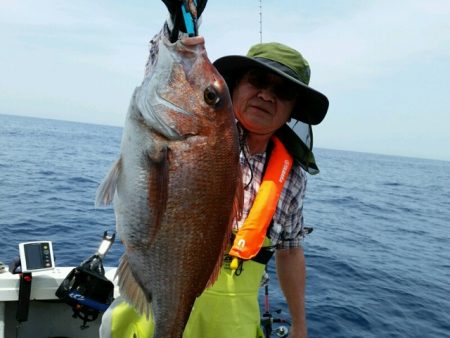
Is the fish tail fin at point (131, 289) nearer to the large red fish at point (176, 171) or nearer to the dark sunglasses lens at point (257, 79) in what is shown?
the large red fish at point (176, 171)

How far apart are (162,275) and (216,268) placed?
0.27m

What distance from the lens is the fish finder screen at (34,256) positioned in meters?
4.41

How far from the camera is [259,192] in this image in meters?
3.09

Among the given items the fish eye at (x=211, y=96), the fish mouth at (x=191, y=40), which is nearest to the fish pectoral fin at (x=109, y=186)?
the fish eye at (x=211, y=96)

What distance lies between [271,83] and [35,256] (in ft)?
10.1

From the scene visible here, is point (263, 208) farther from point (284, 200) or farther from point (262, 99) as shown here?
point (262, 99)

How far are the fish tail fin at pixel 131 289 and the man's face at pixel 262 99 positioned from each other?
4.40 ft

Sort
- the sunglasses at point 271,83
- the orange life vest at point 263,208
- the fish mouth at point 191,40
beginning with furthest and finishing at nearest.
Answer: the sunglasses at point 271,83 → the orange life vest at point 263,208 → the fish mouth at point 191,40

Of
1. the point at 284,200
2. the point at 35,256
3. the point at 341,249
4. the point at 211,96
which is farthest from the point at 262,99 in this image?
the point at 341,249

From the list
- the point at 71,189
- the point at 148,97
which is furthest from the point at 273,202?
the point at 71,189

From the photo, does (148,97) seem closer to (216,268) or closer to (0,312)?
(216,268)

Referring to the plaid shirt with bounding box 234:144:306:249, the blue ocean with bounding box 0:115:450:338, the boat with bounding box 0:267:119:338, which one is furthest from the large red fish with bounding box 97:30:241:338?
the blue ocean with bounding box 0:115:450:338

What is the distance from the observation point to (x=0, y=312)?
432cm

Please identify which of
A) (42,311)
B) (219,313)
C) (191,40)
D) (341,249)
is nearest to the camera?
(191,40)
